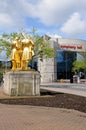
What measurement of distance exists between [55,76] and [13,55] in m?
61.1

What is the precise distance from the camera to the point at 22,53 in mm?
24547

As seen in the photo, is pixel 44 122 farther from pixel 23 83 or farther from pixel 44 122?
pixel 23 83

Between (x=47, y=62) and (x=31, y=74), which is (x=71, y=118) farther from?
(x=47, y=62)

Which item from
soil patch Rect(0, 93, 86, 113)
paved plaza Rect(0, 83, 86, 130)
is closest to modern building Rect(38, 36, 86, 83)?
soil patch Rect(0, 93, 86, 113)

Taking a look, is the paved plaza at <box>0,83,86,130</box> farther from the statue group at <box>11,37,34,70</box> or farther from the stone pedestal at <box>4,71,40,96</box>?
the statue group at <box>11,37,34,70</box>

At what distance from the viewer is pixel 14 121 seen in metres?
11.2

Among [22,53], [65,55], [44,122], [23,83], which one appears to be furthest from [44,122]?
[65,55]

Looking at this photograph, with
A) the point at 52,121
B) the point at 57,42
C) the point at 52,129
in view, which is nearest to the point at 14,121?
the point at 52,121

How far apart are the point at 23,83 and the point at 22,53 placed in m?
2.21

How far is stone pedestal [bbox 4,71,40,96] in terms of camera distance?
2373cm

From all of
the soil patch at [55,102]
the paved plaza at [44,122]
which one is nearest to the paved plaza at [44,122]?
the paved plaza at [44,122]

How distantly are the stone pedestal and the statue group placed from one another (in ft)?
2.33

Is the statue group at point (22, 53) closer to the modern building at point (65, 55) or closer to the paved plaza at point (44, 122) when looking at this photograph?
the paved plaza at point (44, 122)

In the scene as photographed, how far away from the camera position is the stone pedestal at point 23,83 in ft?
77.9
